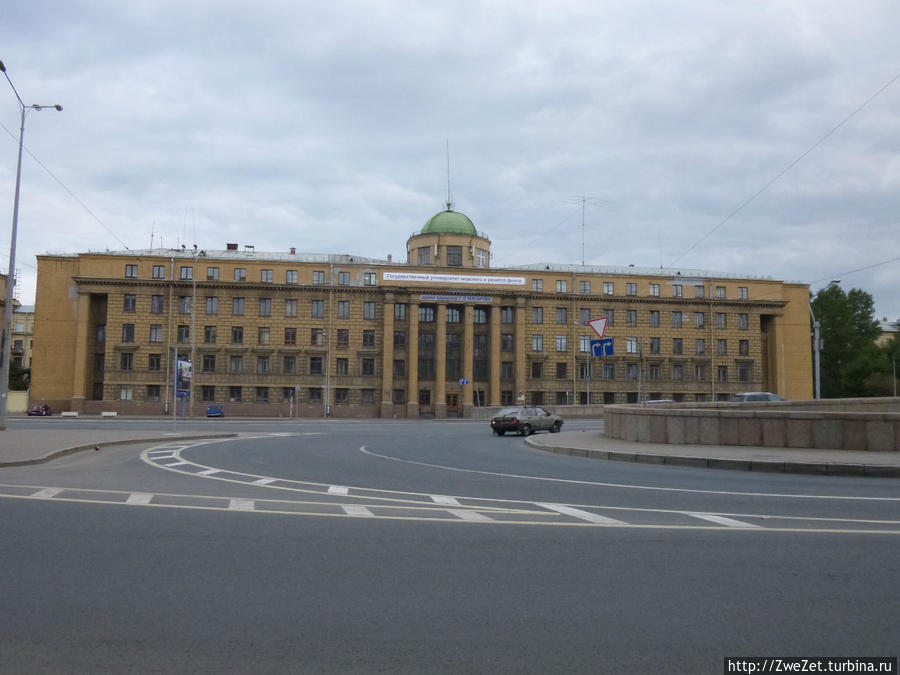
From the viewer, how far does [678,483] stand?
45.7 feet

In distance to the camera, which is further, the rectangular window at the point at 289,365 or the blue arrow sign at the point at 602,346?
the rectangular window at the point at 289,365

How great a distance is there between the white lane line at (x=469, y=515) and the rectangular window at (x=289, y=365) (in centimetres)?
6217

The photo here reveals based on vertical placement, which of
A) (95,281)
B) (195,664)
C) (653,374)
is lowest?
(195,664)

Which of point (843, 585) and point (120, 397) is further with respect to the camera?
point (120, 397)

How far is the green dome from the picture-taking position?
255 feet

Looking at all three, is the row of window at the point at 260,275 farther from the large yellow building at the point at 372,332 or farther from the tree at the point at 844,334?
the tree at the point at 844,334

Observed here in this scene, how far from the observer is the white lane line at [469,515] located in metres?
9.39

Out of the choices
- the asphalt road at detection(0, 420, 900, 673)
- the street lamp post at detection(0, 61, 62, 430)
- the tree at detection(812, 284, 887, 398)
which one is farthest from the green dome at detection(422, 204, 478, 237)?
the asphalt road at detection(0, 420, 900, 673)

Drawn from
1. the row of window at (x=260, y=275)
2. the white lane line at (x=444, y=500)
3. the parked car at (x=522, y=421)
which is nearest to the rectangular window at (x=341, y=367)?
the row of window at (x=260, y=275)

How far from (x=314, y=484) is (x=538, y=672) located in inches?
383

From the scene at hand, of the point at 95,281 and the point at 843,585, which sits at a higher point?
the point at 95,281

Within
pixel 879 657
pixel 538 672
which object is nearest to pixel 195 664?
pixel 538 672

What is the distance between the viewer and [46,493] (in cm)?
1143

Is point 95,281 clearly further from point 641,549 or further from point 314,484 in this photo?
point 641,549
